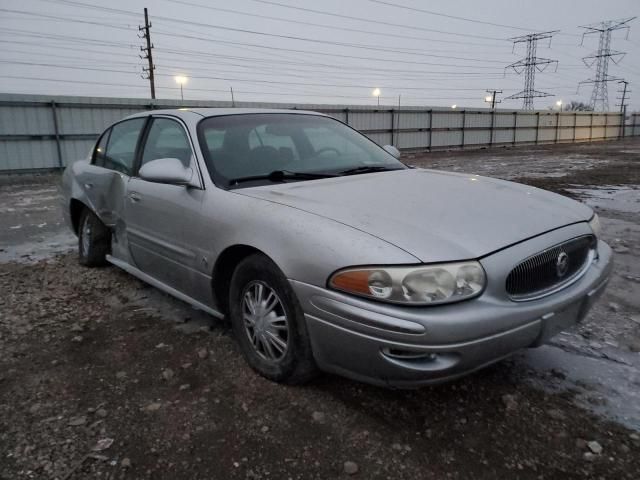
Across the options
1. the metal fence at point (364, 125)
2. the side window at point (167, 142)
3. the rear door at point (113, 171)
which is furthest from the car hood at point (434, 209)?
the metal fence at point (364, 125)

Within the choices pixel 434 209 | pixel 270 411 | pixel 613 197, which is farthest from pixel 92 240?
pixel 613 197

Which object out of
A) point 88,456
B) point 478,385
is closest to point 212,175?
point 88,456

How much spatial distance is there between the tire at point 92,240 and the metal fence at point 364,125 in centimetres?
1128

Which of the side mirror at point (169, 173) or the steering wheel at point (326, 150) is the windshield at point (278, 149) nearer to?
the steering wheel at point (326, 150)

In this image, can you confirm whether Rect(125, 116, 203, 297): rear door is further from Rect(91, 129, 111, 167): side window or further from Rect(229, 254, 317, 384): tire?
Rect(91, 129, 111, 167): side window

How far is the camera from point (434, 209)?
2441 millimetres

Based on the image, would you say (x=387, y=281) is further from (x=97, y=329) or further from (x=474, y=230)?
(x=97, y=329)

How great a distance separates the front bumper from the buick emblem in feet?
0.46

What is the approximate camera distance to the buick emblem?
2332 millimetres

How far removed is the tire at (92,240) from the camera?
4453mm

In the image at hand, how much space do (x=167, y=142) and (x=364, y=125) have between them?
19418 mm

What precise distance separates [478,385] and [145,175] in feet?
7.36

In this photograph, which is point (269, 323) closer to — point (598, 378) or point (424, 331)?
point (424, 331)

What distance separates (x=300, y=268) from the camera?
7.29 feet
